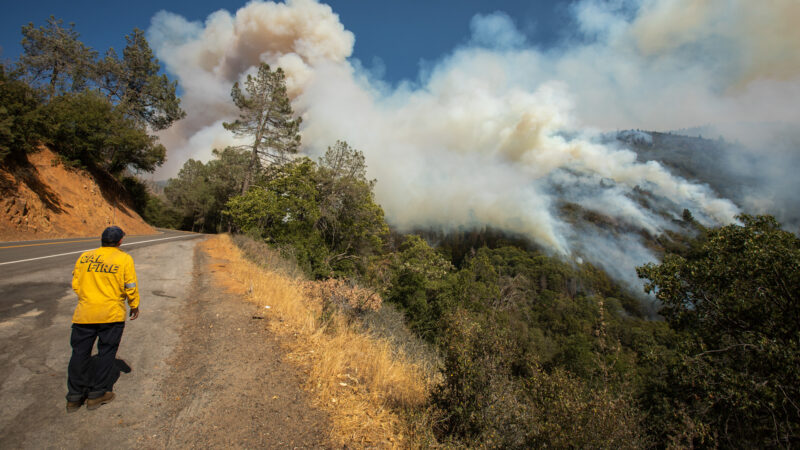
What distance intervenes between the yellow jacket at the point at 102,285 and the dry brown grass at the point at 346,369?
7.71 feet

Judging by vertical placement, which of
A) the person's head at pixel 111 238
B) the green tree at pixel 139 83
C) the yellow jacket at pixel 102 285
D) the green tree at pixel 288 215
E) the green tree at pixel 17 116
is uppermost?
the green tree at pixel 139 83

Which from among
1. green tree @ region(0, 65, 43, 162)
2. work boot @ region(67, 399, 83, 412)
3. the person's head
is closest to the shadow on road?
work boot @ region(67, 399, 83, 412)

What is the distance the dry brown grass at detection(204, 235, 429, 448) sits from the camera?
3627 millimetres

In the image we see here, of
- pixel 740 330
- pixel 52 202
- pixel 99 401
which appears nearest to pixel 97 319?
pixel 99 401

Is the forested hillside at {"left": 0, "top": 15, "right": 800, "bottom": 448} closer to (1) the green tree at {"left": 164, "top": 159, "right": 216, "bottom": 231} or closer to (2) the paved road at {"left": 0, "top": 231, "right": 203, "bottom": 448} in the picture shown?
(2) the paved road at {"left": 0, "top": 231, "right": 203, "bottom": 448}

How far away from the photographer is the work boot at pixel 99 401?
323cm

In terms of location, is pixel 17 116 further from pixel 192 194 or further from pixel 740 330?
pixel 192 194

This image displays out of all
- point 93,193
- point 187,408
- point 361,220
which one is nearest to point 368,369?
point 187,408

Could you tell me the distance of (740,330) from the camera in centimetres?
1006

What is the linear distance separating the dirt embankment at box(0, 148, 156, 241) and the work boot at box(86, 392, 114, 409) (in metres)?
17.3

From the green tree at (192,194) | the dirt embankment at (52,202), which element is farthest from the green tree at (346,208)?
the green tree at (192,194)

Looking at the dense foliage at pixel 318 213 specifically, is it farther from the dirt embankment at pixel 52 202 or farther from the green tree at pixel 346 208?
the dirt embankment at pixel 52 202

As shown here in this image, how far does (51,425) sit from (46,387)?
2.86 feet

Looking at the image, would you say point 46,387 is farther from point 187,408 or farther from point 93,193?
point 93,193
